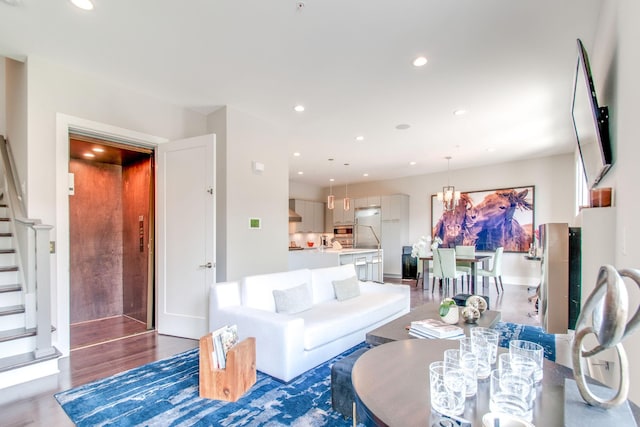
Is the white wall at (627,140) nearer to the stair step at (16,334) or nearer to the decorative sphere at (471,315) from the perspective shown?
the decorative sphere at (471,315)

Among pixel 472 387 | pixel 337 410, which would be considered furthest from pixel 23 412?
pixel 472 387

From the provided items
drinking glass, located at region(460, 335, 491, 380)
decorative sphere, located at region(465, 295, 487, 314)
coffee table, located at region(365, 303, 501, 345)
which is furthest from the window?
drinking glass, located at region(460, 335, 491, 380)

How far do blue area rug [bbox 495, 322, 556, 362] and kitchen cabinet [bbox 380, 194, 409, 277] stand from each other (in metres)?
4.54

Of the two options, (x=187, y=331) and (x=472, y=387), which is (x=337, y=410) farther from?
(x=187, y=331)

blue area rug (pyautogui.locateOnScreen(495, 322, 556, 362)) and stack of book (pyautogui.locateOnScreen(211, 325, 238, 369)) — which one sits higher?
stack of book (pyautogui.locateOnScreen(211, 325, 238, 369))

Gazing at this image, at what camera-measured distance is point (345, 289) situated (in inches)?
154

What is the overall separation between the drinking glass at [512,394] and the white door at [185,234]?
3.15 metres

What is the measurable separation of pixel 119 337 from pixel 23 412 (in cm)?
162

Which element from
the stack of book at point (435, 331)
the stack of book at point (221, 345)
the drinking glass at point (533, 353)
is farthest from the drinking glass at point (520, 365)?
the stack of book at point (221, 345)

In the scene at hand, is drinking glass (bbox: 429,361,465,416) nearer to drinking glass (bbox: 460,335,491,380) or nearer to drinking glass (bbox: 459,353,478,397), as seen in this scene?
drinking glass (bbox: 459,353,478,397)

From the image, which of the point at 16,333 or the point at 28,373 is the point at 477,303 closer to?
the point at 28,373

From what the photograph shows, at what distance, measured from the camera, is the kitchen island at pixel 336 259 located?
584cm

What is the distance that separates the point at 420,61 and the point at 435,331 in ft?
7.90

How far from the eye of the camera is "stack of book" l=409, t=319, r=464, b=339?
214 cm
